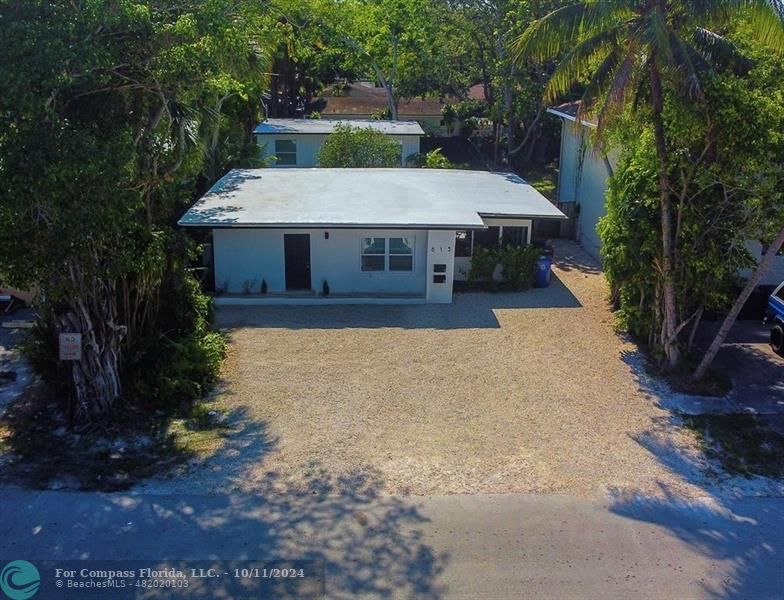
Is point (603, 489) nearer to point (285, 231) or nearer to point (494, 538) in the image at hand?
point (494, 538)

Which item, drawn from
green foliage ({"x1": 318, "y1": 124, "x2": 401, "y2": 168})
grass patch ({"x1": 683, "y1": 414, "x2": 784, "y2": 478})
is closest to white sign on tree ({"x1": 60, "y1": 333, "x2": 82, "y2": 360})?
grass patch ({"x1": 683, "y1": 414, "x2": 784, "y2": 478})

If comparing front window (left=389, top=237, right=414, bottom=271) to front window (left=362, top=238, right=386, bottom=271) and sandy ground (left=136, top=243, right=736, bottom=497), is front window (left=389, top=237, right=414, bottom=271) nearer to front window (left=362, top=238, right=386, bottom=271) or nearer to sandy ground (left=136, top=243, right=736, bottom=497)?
front window (left=362, top=238, right=386, bottom=271)

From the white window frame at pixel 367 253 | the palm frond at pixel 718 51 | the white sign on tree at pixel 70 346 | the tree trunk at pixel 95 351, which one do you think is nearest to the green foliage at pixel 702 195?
the palm frond at pixel 718 51

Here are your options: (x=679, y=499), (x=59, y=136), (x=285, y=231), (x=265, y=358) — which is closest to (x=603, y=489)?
(x=679, y=499)

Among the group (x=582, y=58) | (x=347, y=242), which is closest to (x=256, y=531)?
(x=582, y=58)

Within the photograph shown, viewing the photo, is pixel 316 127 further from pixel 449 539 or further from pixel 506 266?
pixel 449 539

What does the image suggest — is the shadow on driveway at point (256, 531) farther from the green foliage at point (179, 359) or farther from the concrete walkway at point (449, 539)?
→ the green foliage at point (179, 359)
